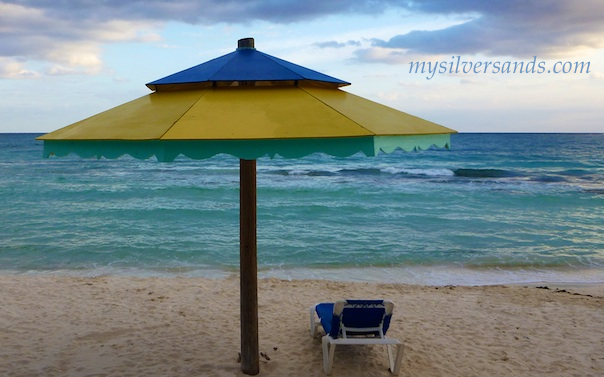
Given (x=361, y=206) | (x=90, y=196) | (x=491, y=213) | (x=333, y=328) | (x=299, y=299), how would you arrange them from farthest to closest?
1. (x=90, y=196)
2. (x=361, y=206)
3. (x=491, y=213)
4. (x=299, y=299)
5. (x=333, y=328)

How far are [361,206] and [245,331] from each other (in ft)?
47.3

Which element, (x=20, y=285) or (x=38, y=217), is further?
(x=38, y=217)

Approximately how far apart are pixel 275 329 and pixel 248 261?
214 cm

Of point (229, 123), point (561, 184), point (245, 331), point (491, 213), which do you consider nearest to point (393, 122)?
point (229, 123)

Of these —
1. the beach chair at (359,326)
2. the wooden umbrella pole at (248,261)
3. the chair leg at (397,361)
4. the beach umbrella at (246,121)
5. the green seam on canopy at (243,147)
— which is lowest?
the chair leg at (397,361)

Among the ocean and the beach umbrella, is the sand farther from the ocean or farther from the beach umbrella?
the beach umbrella

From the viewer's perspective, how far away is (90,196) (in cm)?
2186

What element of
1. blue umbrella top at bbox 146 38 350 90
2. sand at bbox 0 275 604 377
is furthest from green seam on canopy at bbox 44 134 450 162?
sand at bbox 0 275 604 377

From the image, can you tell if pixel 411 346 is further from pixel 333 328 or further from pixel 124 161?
pixel 124 161

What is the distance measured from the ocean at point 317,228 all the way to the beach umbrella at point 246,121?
26 centimetres

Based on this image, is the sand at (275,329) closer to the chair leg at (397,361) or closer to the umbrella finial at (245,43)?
the chair leg at (397,361)

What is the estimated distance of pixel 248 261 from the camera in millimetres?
4355

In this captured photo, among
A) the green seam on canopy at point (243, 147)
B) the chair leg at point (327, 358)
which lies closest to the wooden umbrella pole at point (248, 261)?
the chair leg at point (327, 358)

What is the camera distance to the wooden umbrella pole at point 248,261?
14.0 ft
